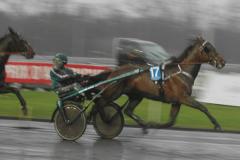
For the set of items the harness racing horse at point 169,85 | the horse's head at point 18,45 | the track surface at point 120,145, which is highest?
the horse's head at point 18,45

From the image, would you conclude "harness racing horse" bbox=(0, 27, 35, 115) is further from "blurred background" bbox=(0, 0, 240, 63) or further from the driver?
"blurred background" bbox=(0, 0, 240, 63)

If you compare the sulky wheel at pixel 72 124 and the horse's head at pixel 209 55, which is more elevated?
the horse's head at pixel 209 55

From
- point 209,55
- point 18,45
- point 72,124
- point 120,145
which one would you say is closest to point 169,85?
point 209,55

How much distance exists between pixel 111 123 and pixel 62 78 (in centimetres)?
133

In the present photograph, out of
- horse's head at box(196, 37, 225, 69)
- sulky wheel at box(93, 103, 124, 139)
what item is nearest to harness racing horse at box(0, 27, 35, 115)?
sulky wheel at box(93, 103, 124, 139)

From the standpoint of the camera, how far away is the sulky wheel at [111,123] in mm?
12438

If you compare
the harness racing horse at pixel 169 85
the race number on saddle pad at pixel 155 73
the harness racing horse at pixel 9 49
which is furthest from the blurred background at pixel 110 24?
the race number on saddle pad at pixel 155 73

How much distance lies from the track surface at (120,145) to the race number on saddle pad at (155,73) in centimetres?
117

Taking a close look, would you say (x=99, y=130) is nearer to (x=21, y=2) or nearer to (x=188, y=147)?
(x=188, y=147)

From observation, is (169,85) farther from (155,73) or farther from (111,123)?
(111,123)

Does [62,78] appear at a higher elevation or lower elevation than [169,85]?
higher

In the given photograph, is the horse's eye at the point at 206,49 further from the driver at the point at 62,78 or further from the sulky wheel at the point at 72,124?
the sulky wheel at the point at 72,124

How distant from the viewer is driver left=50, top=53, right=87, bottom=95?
11945 millimetres

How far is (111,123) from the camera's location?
490 inches
